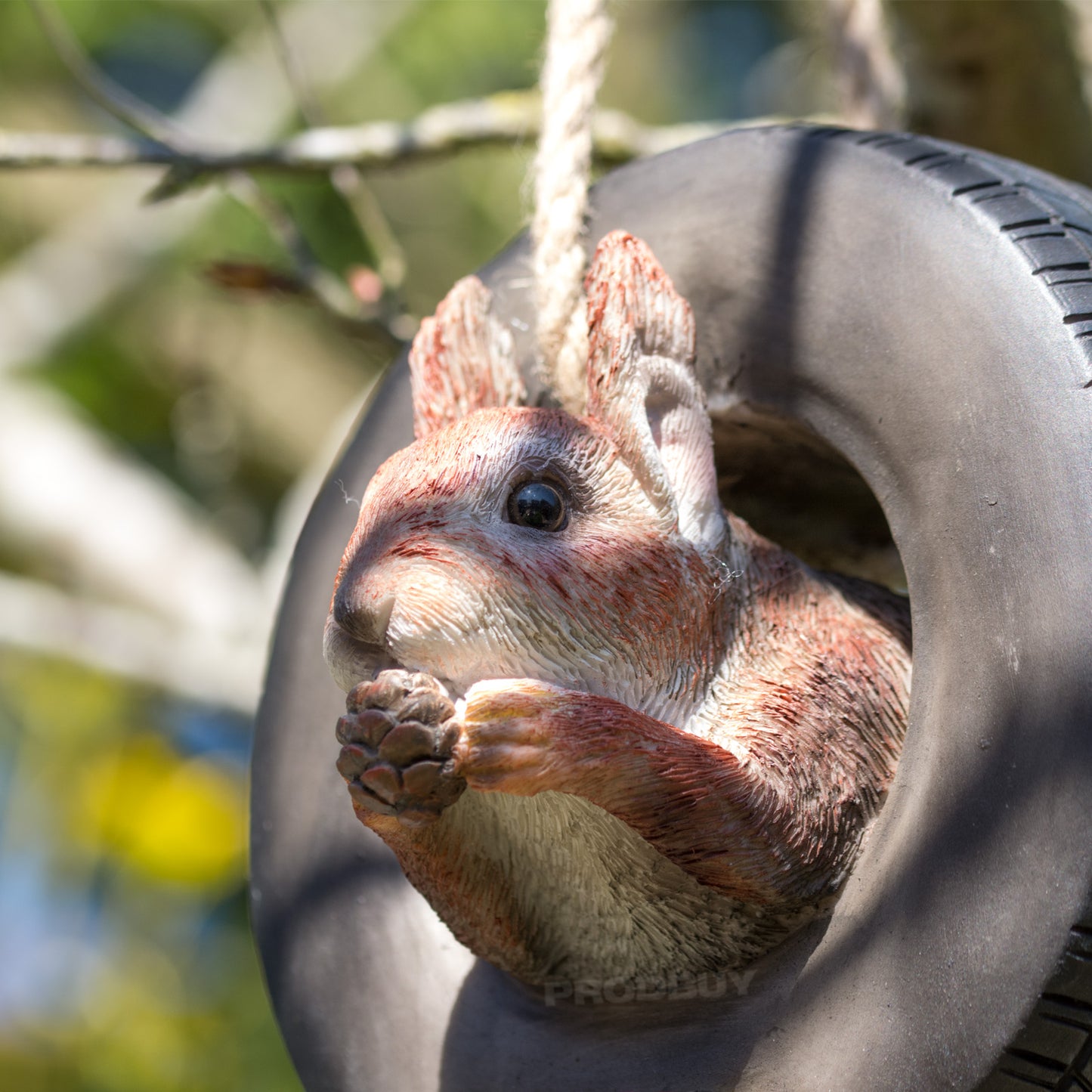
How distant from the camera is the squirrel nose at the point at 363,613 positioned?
2.07 ft

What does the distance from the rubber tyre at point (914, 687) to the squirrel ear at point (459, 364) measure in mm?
107

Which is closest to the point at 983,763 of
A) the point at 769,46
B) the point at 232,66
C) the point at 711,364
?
the point at 711,364

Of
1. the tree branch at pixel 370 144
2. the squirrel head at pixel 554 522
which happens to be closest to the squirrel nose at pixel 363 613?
the squirrel head at pixel 554 522

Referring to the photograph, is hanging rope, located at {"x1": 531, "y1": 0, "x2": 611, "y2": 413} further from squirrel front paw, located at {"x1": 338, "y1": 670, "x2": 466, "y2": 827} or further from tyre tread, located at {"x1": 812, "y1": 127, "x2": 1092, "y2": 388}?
squirrel front paw, located at {"x1": 338, "y1": 670, "x2": 466, "y2": 827}

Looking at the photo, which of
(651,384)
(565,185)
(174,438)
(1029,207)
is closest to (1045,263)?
(1029,207)

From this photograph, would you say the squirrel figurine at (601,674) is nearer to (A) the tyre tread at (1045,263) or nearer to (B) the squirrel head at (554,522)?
(B) the squirrel head at (554,522)

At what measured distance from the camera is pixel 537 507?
699 mm

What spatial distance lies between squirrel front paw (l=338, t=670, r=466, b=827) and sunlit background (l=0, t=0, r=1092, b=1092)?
2016mm

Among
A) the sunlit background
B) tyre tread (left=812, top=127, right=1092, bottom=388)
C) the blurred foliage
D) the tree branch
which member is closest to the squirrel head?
tyre tread (left=812, top=127, right=1092, bottom=388)

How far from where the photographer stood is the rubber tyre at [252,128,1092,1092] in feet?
2.06

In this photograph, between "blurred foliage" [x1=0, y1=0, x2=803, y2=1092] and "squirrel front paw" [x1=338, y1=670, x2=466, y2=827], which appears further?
"blurred foliage" [x1=0, y1=0, x2=803, y2=1092]

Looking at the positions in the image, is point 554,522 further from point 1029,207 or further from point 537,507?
point 1029,207

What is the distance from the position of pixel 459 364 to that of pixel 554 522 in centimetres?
16

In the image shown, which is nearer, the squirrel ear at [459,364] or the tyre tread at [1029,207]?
the tyre tread at [1029,207]
